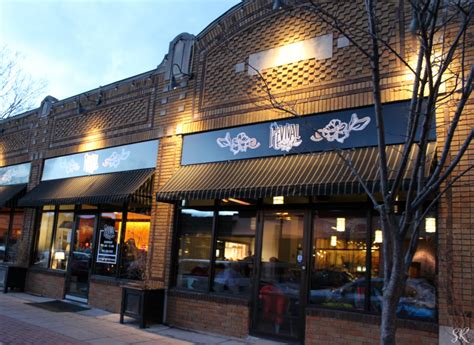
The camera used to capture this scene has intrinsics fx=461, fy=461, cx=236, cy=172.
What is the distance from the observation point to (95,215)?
40.9 ft

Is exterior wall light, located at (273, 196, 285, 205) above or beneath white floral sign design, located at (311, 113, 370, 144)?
beneath

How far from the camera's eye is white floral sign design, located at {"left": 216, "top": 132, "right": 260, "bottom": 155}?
360 inches

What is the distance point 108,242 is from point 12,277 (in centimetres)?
410

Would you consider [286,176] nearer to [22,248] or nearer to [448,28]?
[448,28]

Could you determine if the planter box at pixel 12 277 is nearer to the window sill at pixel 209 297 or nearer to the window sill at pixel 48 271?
the window sill at pixel 48 271

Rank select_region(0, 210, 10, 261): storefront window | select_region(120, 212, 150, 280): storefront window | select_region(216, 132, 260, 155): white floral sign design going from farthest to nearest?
1. select_region(0, 210, 10, 261): storefront window
2. select_region(120, 212, 150, 280): storefront window
3. select_region(216, 132, 260, 155): white floral sign design

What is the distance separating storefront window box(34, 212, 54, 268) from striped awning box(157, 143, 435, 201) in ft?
20.2

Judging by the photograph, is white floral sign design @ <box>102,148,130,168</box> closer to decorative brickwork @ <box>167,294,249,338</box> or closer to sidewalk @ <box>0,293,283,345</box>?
sidewalk @ <box>0,293,283,345</box>

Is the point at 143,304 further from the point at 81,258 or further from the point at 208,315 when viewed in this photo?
the point at 81,258

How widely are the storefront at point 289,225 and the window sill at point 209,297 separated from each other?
4cm

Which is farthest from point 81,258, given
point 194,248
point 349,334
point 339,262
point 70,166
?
point 349,334

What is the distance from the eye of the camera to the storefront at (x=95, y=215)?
36.1 ft


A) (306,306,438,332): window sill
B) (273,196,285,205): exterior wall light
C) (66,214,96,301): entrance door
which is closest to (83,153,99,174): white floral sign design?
(66,214,96,301): entrance door

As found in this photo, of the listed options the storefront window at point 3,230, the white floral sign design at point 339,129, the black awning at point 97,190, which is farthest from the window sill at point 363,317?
the storefront window at point 3,230
